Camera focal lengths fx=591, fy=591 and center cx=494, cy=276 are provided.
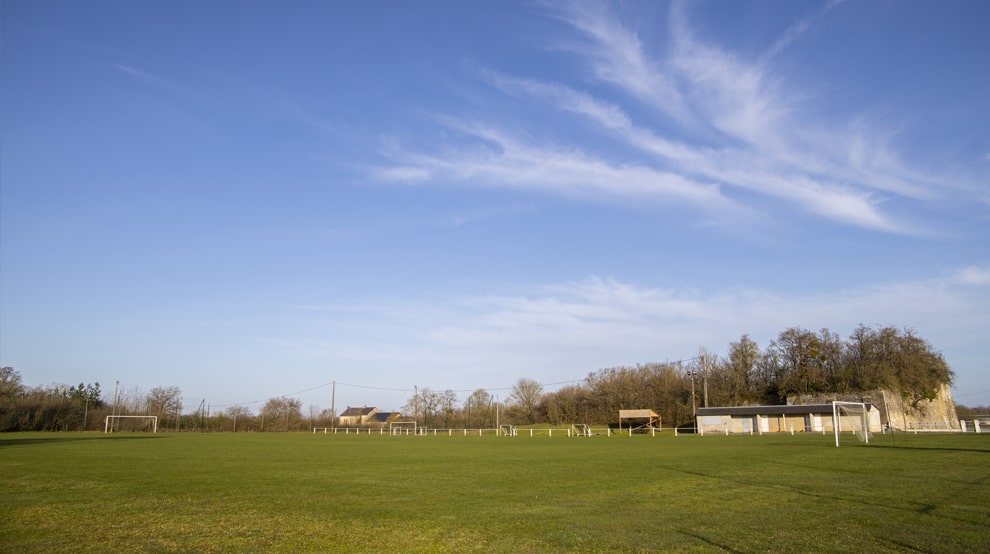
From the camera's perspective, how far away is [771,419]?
7275cm

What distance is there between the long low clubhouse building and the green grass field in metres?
55.9

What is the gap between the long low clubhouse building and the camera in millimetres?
69625

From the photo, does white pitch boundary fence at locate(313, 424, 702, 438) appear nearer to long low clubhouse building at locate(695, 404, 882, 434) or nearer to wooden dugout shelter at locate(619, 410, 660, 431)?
wooden dugout shelter at locate(619, 410, 660, 431)

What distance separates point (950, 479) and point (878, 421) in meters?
66.6

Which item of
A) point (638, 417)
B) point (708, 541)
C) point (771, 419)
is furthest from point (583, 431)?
point (708, 541)

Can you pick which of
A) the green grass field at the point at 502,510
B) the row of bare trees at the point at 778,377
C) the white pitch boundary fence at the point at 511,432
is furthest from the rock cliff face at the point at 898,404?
the green grass field at the point at 502,510

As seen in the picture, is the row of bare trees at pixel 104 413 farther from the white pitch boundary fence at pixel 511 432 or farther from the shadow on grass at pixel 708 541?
the shadow on grass at pixel 708 541

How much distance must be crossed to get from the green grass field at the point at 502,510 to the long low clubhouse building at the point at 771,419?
183 ft

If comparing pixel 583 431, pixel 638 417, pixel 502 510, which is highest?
pixel 502 510

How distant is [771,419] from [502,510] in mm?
71622

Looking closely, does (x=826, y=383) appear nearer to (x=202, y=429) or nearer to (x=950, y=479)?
(x=950, y=479)

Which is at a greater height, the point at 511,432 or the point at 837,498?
the point at 837,498

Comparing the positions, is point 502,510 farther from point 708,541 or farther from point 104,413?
point 104,413

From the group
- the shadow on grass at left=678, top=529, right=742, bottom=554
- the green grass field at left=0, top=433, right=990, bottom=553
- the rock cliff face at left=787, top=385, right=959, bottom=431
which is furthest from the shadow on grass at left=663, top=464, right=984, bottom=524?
the rock cliff face at left=787, top=385, right=959, bottom=431
